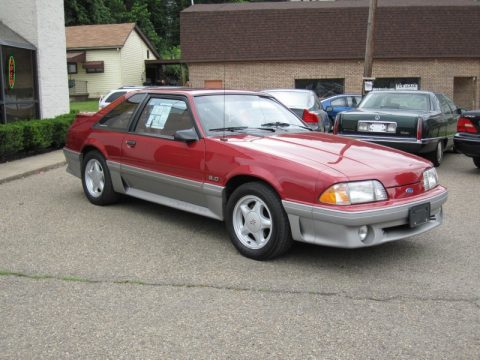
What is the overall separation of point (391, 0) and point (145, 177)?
2900 centimetres

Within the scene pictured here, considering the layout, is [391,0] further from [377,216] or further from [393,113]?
[377,216]

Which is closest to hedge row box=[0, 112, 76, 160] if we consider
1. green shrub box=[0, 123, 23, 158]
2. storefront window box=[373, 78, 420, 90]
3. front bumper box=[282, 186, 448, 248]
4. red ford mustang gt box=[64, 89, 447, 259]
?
green shrub box=[0, 123, 23, 158]

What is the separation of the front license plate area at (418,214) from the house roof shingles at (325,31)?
24.6 meters

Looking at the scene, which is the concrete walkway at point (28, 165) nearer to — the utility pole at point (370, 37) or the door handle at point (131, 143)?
the door handle at point (131, 143)

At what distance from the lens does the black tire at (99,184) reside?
6.72 m

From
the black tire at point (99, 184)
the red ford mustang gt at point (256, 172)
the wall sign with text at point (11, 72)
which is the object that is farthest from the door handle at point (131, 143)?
the wall sign with text at point (11, 72)

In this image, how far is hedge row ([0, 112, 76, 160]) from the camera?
10.4m

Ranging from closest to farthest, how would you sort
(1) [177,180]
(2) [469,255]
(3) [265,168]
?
(3) [265,168], (2) [469,255], (1) [177,180]

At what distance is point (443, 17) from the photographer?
28.1m

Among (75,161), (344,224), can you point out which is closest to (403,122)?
(75,161)

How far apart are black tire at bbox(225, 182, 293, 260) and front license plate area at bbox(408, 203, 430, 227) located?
3.34 feet

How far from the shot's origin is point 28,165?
10180mm

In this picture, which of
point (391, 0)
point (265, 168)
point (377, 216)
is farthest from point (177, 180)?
point (391, 0)

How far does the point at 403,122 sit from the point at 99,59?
3063 cm
